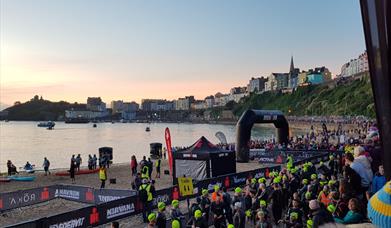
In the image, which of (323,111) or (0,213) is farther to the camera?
(323,111)

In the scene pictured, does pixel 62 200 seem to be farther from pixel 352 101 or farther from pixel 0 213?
pixel 352 101

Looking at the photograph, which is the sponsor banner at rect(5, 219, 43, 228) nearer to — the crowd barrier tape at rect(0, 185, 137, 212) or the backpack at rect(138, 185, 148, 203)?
the backpack at rect(138, 185, 148, 203)

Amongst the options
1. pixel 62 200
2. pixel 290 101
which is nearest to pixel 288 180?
pixel 62 200

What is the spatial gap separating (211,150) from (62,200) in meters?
8.33

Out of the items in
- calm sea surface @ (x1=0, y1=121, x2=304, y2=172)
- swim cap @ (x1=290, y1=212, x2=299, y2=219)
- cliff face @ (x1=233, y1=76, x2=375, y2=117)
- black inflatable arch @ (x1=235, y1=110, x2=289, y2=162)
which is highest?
cliff face @ (x1=233, y1=76, x2=375, y2=117)

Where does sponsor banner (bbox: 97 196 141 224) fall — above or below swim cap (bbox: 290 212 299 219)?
below

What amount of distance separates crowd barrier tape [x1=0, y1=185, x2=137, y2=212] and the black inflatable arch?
15.5m

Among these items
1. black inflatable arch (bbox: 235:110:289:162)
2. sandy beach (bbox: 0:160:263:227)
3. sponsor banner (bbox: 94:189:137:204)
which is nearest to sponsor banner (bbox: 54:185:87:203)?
sandy beach (bbox: 0:160:263:227)

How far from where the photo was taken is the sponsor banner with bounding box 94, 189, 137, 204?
50.3 feet

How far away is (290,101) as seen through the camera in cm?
19525

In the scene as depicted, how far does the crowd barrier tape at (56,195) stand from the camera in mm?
16583

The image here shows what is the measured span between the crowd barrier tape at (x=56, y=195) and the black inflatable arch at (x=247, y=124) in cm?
1551

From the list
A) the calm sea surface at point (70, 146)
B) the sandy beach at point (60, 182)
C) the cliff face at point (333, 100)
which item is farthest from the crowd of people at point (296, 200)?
the cliff face at point (333, 100)

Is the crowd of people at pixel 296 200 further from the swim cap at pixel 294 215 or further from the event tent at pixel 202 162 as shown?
the event tent at pixel 202 162
